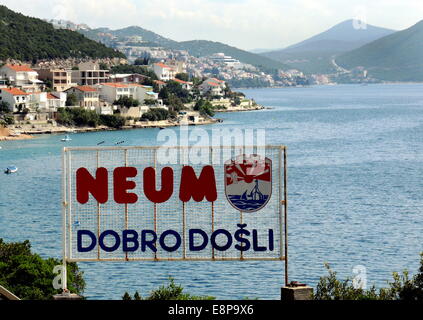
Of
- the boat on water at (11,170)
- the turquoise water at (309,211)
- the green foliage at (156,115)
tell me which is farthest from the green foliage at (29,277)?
the green foliage at (156,115)

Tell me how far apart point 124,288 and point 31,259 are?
6.65 ft

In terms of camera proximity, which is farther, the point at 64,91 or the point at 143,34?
the point at 143,34

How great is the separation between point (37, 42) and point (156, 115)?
53.8 feet

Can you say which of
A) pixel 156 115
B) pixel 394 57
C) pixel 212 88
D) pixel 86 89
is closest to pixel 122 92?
pixel 86 89

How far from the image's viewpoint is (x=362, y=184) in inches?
828

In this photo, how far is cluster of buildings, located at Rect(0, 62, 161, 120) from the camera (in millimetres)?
38188

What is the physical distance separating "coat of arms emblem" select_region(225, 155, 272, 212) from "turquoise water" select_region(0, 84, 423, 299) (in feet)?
15.9

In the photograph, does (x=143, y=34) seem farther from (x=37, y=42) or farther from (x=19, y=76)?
(x=19, y=76)

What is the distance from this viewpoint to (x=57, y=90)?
43.8 m

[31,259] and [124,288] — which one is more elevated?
[31,259]

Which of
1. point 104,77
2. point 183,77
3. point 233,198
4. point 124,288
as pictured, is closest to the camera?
point 233,198

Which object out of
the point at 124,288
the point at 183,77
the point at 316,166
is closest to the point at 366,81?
the point at 183,77

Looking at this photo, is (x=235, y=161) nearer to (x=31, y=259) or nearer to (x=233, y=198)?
(x=233, y=198)
